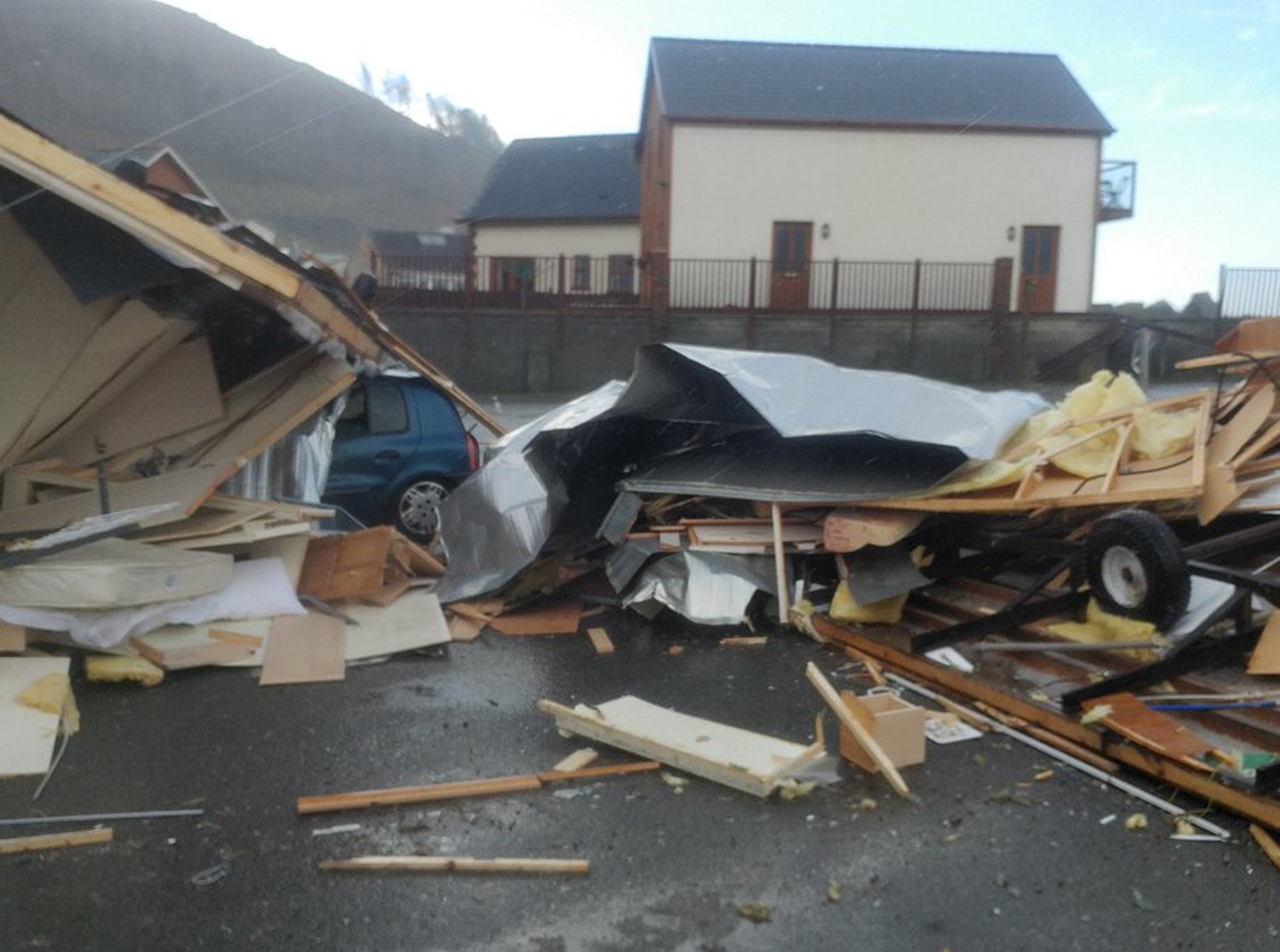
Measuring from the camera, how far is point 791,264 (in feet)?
90.7

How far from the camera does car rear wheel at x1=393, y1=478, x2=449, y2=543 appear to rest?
29.6 feet

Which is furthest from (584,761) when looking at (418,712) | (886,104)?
(886,104)

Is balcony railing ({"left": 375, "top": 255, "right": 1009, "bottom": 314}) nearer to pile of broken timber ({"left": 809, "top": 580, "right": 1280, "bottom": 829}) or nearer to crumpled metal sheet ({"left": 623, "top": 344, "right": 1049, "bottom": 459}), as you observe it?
crumpled metal sheet ({"left": 623, "top": 344, "right": 1049, "bottom": 459})

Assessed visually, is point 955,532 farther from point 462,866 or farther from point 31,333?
point 31,333

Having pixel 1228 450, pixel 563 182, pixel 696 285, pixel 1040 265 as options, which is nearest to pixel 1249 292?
pixel 1040 265

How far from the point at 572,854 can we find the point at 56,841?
1.81 meters

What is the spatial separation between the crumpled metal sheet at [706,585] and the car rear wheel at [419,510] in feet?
9.24

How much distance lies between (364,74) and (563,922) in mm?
54374

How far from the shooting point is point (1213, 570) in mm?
4648

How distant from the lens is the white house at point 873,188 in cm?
2717

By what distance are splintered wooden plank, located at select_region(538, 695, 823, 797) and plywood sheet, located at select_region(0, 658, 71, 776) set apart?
6.92 ft

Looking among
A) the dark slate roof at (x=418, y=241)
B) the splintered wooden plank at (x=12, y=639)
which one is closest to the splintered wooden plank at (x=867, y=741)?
the splintered wooden plank at (x=12, y=639)

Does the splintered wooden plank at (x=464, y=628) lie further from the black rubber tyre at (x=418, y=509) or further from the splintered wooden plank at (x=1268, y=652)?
the splintered wooden plank at (x=1268, y=652)

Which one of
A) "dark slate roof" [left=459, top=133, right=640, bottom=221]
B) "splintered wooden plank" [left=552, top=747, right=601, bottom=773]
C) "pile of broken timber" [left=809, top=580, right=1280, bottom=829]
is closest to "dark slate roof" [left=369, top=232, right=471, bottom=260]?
"dark slate roof" [left=459, top=133, right=640, bottom=221]
